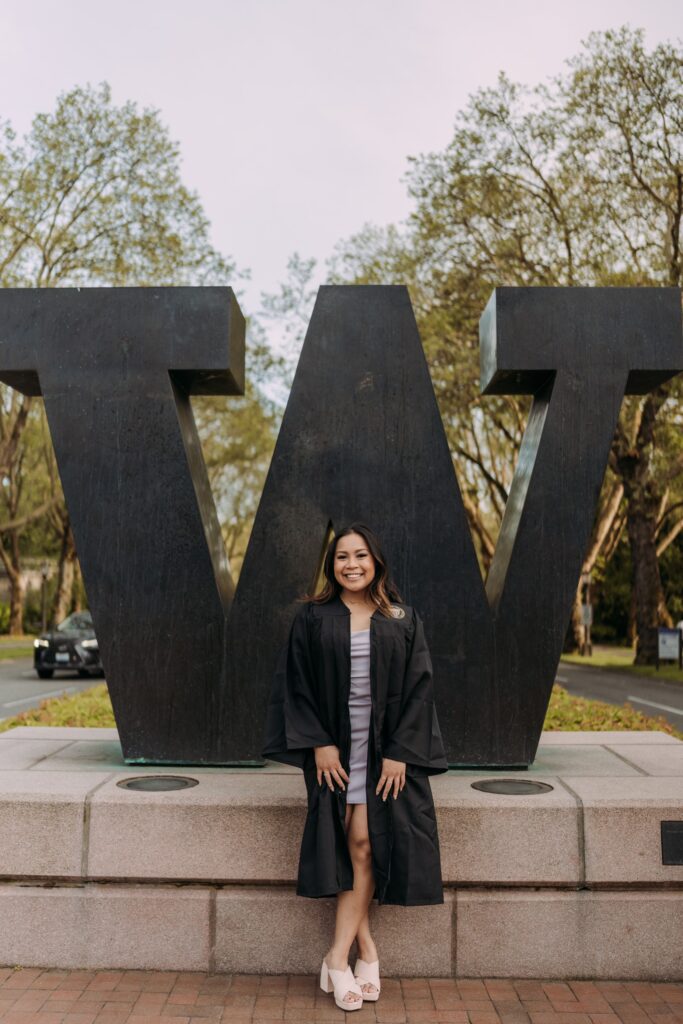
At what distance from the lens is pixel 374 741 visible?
391 centimetres

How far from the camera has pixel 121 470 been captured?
19.0 ft

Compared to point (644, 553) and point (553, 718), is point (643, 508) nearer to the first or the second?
point (644, 553)

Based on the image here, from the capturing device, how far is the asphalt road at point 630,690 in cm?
1523

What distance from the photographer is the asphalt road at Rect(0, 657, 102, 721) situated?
14.8 meters

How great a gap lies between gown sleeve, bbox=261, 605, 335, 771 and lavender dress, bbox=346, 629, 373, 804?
12 cm

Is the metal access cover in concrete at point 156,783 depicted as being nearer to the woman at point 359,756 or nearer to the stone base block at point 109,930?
the stone base block at point 109,930

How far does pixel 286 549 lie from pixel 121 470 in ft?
3.74

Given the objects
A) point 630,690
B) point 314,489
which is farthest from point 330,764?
point 630,690

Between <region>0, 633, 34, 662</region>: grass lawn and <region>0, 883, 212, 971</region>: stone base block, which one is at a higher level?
<region>0, 883, 212, 971</region>: stone base block

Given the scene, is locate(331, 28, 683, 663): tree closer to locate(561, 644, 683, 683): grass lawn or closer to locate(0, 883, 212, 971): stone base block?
locate(561, 644, 683, 683): grass lawn

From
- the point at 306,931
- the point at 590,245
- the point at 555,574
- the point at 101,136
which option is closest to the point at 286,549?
the point at 555,574

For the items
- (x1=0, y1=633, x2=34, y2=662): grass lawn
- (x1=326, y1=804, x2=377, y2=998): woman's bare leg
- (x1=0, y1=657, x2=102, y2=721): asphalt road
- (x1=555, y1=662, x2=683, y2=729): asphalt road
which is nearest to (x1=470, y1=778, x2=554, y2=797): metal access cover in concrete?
(x1=326, y1=804, x2=377, y2=998): woman's bare leg

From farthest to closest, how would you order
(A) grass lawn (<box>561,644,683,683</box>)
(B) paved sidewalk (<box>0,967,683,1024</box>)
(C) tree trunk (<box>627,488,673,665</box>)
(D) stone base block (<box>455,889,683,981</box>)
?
(C) tree trunk (<box>627,488,673,665</box>)
(A) grass lawn (<box>561,644,683,683</box>)
(D) stone base block (<box>455,889,683,981</box>)
(B) paved sidewalk (<box>0,967,683,1024</box>)

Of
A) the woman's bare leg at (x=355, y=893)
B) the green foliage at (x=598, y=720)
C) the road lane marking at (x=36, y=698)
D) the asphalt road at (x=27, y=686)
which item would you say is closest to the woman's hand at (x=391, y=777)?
the woman's bare leg at (x=355, y=893)
